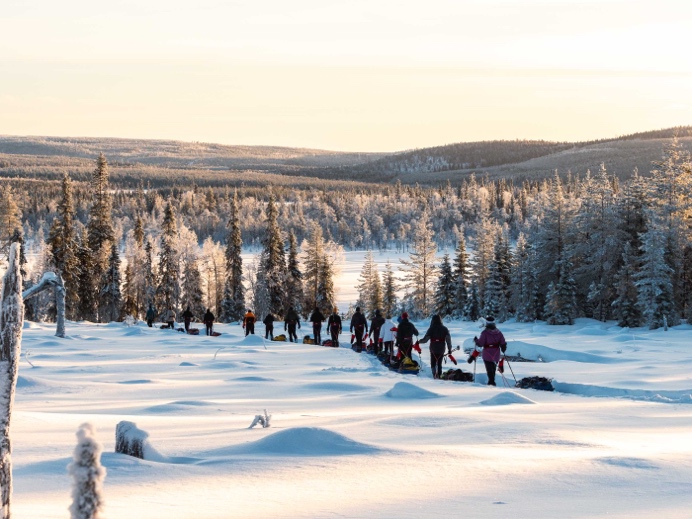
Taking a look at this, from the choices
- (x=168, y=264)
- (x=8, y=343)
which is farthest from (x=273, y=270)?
(x=8, y=343)

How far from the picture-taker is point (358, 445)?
22.4 ft

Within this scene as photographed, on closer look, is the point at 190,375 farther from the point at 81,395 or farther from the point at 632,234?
the point at 632,234

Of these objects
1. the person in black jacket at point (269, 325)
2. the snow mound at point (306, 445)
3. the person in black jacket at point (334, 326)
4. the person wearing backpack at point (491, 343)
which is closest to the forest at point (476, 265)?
the person in black jacket at point (334, 326)

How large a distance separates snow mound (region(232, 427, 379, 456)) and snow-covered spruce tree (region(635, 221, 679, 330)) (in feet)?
87.4

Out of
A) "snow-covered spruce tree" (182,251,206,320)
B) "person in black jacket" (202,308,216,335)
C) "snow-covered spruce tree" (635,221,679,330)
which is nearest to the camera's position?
"person in black jacket" (202,308,216,335)

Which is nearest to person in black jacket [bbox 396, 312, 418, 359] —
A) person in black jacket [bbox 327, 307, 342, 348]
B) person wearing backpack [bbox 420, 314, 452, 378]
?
person wearing backpack [bbox 420, 314, 452, 378]

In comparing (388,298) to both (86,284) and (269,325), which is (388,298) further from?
(269,325)

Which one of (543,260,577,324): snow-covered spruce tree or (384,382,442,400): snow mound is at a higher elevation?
(543,260,577,324): snow-covered spruce tree

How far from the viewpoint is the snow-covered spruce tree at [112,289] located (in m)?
56.8

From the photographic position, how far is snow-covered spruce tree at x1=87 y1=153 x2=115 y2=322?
53750 millimetres

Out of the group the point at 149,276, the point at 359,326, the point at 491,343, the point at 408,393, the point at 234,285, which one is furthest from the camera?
the point at 234,285

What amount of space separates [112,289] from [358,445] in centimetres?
5304

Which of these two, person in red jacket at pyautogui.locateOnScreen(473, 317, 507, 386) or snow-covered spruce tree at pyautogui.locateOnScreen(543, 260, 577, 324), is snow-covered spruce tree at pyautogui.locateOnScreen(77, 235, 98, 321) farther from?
person in red jacket at pyautogui.locateOnScreen(473, 317, 507, 386)

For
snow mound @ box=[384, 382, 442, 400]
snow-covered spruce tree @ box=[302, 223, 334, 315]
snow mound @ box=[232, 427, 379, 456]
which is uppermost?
snow-covered spruce tree @ box=[302, 223, 334, 315]
